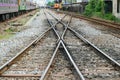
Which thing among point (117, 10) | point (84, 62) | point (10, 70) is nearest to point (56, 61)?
point (84, 62)

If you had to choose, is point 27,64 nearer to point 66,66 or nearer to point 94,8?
point 66,66

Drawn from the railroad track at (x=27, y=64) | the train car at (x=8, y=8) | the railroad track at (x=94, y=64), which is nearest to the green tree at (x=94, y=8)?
the train car at (x=8, y=8)

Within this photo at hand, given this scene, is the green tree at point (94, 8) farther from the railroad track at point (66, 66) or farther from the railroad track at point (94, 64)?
the railroad track at point (66, 66)

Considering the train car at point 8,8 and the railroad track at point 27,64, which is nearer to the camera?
the railroad track at point 27,64

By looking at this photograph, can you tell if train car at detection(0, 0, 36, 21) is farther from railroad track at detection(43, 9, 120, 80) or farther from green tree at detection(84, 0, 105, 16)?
railroad track at detection(43, 9, 120, 80)

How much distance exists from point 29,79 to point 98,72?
176cm

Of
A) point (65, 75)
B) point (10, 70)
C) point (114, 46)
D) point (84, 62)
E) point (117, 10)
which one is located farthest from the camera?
point (117, 10)

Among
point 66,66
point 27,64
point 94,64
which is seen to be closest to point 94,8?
point 94,64

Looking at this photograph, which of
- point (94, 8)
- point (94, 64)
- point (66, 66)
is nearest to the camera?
point (66, 66)

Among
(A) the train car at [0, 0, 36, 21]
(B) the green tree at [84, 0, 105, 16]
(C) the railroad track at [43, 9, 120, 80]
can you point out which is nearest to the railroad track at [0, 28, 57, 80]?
(C) the railroad track at [43, 9, 120, 80]

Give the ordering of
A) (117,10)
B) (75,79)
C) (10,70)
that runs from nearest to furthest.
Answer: (75,79) → (10,70) → (117,10)

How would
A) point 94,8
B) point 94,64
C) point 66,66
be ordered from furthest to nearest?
point 94,8
point 94,64
point 66,66

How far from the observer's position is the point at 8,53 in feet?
35.8

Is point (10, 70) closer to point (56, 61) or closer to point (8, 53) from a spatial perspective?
point (56, 61)
